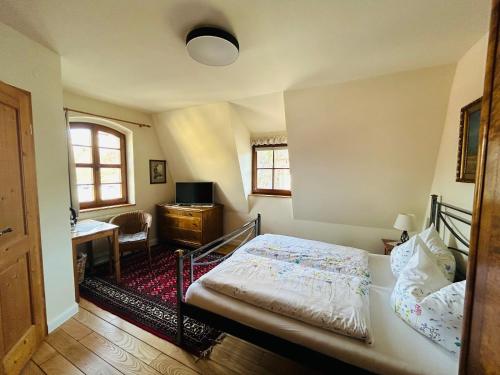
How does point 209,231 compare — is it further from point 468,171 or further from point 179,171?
point 468,171

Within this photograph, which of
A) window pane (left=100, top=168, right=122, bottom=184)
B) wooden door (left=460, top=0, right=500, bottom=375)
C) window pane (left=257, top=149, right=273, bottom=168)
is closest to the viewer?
wooden door (left=460, top=0, right=500, bottom=375)

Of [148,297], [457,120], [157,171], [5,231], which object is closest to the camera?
[5,231]

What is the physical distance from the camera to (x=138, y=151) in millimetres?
3854

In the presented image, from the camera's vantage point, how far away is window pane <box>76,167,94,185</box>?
3.22 metres

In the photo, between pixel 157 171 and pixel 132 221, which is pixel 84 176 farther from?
pixel 157 171

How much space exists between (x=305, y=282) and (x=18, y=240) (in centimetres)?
217

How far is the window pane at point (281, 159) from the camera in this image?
389cm

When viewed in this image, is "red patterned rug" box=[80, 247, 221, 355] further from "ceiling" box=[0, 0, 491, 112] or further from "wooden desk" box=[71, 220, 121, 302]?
"ceiling" box=[0, 0, 491, 112]

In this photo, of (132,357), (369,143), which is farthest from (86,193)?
(369,143)

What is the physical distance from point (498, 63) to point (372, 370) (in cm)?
142

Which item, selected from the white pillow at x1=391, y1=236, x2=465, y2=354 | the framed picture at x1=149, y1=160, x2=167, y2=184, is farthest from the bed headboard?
the framed picture at x1=149, y1=160, x2=167, y2=184

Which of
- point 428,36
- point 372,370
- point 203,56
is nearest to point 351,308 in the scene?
point 372,370

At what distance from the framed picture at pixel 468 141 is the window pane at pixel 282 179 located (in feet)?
7.59

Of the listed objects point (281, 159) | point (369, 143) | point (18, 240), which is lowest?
point (18, 240)
